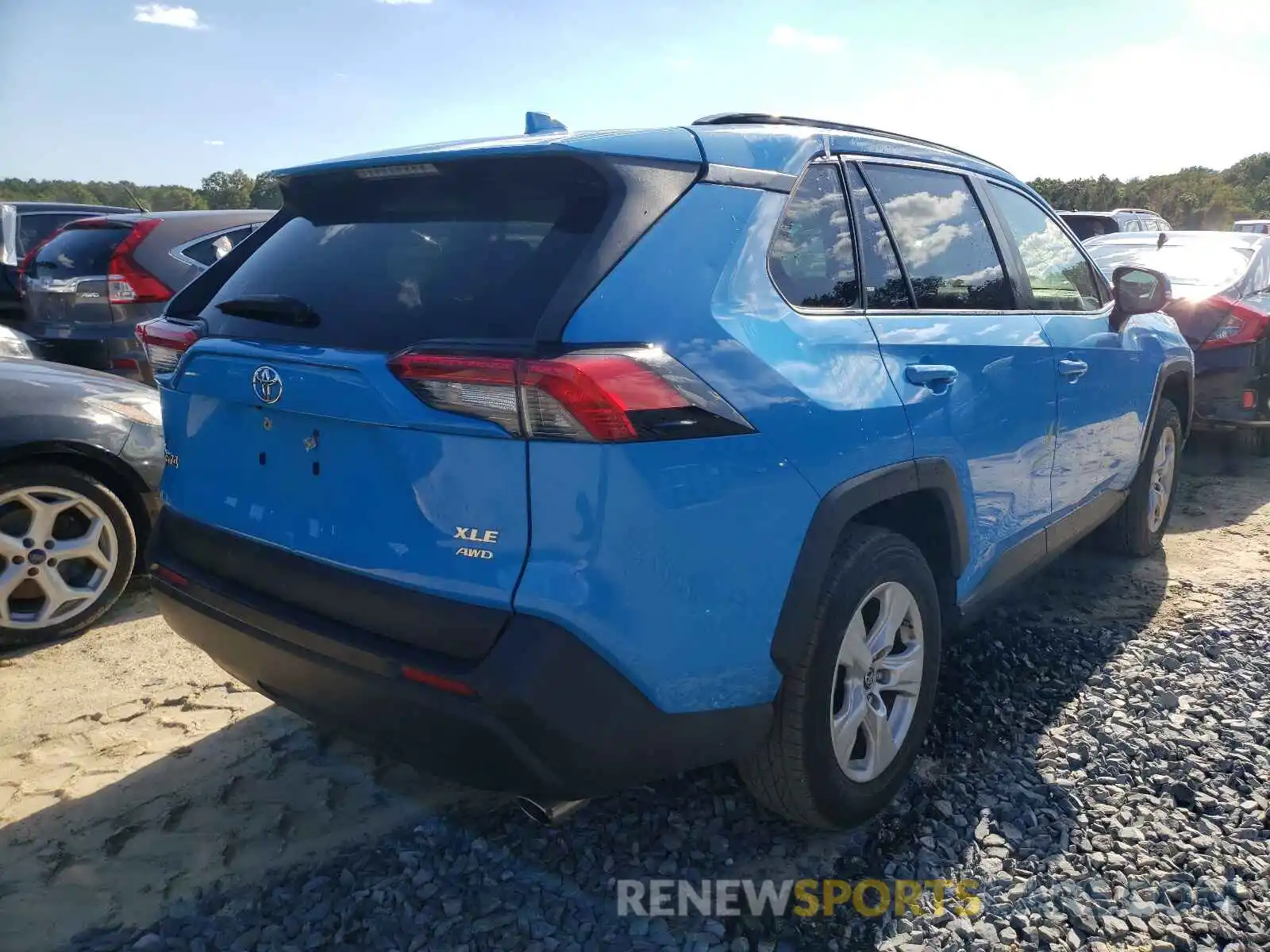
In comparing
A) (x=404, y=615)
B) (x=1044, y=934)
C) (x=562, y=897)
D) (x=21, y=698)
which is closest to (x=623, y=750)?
(x=404, y=615)

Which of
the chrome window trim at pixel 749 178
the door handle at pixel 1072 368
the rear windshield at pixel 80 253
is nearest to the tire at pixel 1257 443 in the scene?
the door handle at pixel 1072 368

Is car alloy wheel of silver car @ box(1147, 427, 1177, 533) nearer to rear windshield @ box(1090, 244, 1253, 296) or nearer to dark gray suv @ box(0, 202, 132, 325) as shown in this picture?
rear windshield @ box(1090, 244, 1253, 296)

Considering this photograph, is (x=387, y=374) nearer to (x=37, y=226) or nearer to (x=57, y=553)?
(x=57, y=553)

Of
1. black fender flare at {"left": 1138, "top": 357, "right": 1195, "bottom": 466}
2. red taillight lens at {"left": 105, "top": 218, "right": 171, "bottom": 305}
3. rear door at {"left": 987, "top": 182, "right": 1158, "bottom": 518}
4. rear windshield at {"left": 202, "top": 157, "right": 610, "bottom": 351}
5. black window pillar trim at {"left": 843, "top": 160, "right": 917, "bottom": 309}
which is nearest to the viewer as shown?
rear windshield at {"left": 202, "top": 157, "right": 610, "bottom": 351}

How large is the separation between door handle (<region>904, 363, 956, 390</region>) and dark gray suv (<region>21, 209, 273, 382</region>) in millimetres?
4704

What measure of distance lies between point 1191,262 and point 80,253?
7788 millimetres

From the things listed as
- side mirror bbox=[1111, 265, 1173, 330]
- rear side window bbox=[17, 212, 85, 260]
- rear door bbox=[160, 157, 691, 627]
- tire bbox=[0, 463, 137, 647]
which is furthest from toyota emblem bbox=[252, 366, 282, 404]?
rear side window bbox=[17, 212, 85, 260]

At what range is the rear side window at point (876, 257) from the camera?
2562mm

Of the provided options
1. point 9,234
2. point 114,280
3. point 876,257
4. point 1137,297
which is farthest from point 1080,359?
point 9,234

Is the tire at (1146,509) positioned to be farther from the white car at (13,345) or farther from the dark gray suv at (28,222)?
the dark gray suv at (28,222)

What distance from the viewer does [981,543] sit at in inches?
116

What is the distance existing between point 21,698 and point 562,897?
7.56 ft

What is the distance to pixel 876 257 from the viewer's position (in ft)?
8.59

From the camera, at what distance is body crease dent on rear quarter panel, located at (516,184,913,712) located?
175 centimetres
